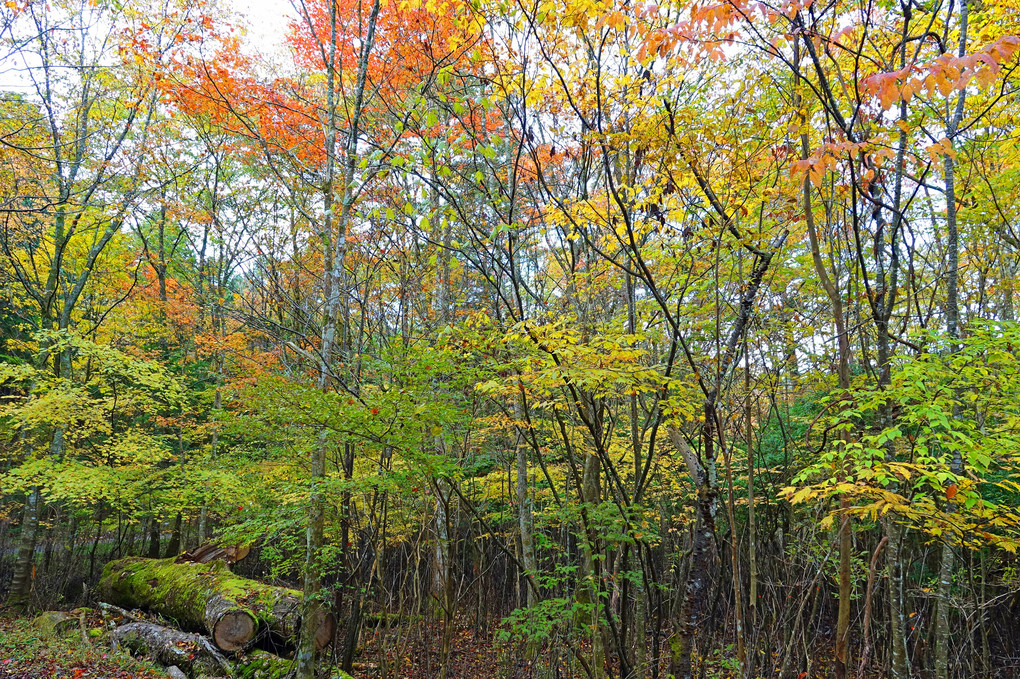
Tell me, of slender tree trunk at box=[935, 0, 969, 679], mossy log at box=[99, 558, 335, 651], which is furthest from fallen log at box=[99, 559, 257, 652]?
slender tree trunk at box=[935, 0, 969, 679]

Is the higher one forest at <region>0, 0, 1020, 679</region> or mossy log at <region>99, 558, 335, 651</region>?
forest at <region>0, 0, 1020, 679</region>

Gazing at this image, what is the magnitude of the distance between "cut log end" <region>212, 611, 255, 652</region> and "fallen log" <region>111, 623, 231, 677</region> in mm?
127

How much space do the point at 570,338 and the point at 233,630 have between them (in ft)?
20.4

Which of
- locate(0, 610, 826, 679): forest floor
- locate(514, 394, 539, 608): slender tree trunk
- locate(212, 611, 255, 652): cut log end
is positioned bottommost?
locate(0, 610, 826, 679): forest floor

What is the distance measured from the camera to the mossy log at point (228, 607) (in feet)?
22.8

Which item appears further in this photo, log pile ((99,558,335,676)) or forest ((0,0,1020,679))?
log pile ((99,558,335,676))

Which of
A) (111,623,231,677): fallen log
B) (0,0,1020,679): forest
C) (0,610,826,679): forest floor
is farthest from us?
(111,623,231,677): fallen log

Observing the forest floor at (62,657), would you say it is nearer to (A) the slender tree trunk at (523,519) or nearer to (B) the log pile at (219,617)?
(B) the log pile at (219,617)

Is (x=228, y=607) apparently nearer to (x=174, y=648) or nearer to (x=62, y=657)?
(x=174, y=648)

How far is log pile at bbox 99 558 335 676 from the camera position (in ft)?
22.7

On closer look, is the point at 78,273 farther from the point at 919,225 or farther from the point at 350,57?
the point at 919,225

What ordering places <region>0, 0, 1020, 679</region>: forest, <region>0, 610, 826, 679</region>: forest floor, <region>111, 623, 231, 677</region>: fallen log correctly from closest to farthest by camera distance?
<region>0, 0, 1020, 679</region>: forest, <region>0, 610, 826, 679</region>: forest floor, <region>111, 623, 231, 677</region>: fallen log

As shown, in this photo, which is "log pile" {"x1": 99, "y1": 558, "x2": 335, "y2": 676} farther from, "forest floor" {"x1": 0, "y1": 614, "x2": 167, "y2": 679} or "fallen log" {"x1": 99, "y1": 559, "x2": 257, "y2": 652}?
"forest floor" {"x1": 0, "y1": 614, "x2": 167, "y2": 679}

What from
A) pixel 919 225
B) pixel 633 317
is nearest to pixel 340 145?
pixel 633 317
